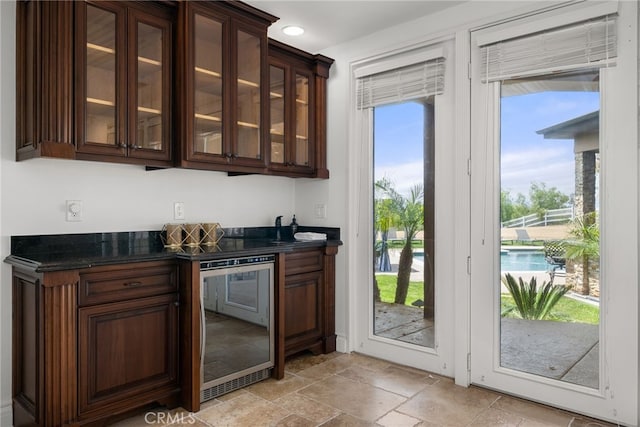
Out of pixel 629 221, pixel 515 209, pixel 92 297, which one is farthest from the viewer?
pixel 515 209

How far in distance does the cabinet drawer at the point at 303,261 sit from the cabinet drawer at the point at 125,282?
36.8 inches

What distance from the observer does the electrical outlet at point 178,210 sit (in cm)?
308

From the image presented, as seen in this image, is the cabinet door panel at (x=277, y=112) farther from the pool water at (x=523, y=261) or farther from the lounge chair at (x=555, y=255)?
the lounge chair at (x=555, y=255)

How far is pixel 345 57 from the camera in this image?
142 inches

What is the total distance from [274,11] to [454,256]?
7.14 ft

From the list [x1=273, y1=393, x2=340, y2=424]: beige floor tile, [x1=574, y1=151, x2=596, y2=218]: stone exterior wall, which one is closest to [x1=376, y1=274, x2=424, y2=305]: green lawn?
[x1=273, y1=393, x2=340, y2=424]: beige floor tile

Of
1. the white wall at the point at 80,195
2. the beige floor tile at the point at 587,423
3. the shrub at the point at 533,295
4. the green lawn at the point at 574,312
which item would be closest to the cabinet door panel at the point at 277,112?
the white wall at the point at 80,195

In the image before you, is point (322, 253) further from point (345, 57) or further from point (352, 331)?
point (345, 57)

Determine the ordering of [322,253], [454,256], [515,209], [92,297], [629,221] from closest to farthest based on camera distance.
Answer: [92,297] < [629,221] < [515,209] < [454,256] < [322,253]

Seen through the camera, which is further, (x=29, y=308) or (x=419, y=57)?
(x=419, y=57)

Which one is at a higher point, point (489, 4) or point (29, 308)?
point (489, 4)

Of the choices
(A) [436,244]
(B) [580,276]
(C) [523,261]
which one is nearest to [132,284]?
(A) [436,244]

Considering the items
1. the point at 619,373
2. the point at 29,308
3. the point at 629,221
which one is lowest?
the point at 619,373

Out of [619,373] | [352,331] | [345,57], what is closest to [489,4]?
[345,57]
